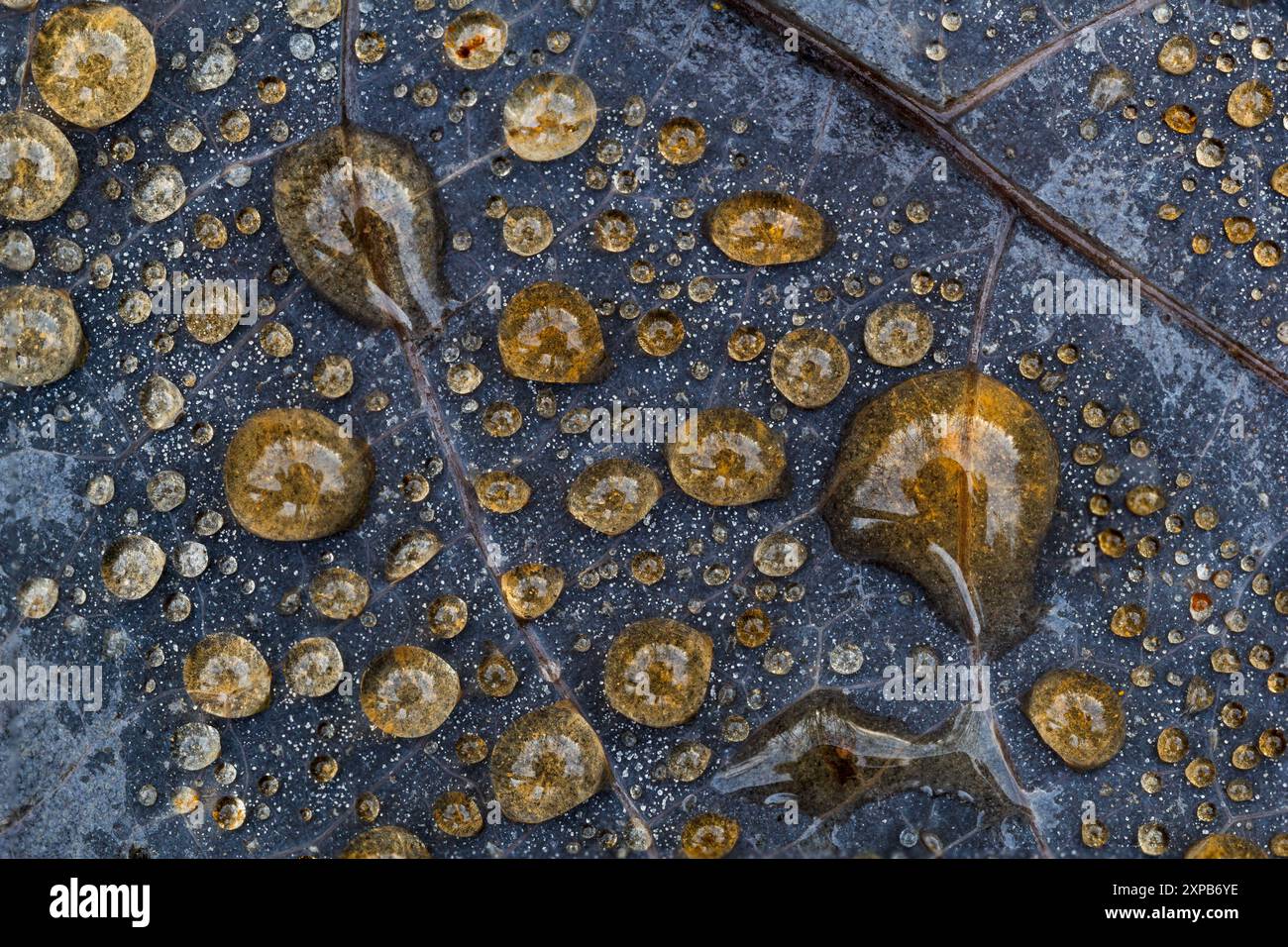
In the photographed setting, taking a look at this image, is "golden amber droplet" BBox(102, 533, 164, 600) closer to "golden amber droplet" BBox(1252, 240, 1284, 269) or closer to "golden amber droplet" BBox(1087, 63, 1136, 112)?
"golden amber droplet" BBox(1087, 63, 1136, 112)

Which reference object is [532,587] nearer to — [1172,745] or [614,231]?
[614,231]

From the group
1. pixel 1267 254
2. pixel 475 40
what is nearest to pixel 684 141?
pixel 475 40

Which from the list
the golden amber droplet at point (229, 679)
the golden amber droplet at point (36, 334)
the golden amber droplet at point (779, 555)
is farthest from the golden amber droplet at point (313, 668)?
the golden amber droplet at point (779, 555)

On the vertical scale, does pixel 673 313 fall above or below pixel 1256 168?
below

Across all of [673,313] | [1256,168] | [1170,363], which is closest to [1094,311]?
[1170,363]

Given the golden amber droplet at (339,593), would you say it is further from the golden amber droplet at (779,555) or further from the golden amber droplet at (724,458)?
the golden amber droplet at (779,555)

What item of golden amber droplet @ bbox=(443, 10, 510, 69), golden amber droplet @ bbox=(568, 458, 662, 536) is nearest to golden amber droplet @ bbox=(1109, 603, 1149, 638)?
golden amber droplet @ bbox=(568, 458, 662, 536)

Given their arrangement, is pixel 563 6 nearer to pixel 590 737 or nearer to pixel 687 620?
pixel 687 620
